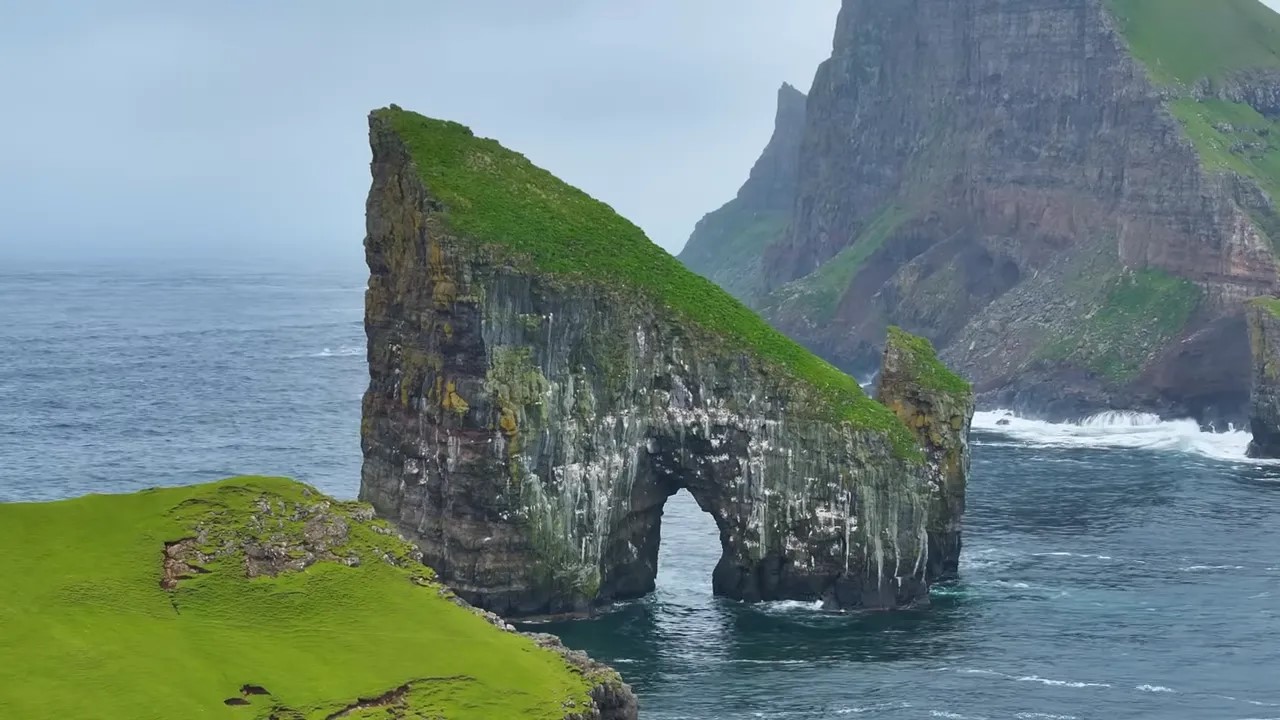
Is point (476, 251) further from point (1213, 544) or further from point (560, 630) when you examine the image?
point (1213, 544)

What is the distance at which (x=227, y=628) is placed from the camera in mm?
55625

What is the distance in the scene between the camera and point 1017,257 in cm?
19025

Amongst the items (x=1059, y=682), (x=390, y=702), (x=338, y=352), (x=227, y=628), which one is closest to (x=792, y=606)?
(x=1059, y=682)

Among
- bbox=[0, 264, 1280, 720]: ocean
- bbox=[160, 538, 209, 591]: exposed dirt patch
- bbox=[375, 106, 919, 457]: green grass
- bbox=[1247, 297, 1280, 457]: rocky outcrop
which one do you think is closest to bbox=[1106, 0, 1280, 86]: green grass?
bbox=[0, 264, 1280, 720]: ocean

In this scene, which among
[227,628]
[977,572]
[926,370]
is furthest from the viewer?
[977,572]

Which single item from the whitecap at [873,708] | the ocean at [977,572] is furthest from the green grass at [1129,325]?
the whitecap at [873,708]

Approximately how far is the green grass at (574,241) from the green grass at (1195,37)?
9925cm

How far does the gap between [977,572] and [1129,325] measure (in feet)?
248

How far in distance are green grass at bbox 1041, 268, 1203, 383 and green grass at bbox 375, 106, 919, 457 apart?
7568cm

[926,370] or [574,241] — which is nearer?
[574,241]

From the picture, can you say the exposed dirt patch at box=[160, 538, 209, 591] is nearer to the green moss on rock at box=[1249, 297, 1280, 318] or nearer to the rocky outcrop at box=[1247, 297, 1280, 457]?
the rocky outcrop at box=[1247, 297, 1280, 457]

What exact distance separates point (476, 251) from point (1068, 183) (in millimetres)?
112097

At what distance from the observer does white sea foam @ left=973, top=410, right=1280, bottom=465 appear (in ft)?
463

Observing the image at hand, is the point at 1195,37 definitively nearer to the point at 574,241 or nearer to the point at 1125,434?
the point at 1125,434
